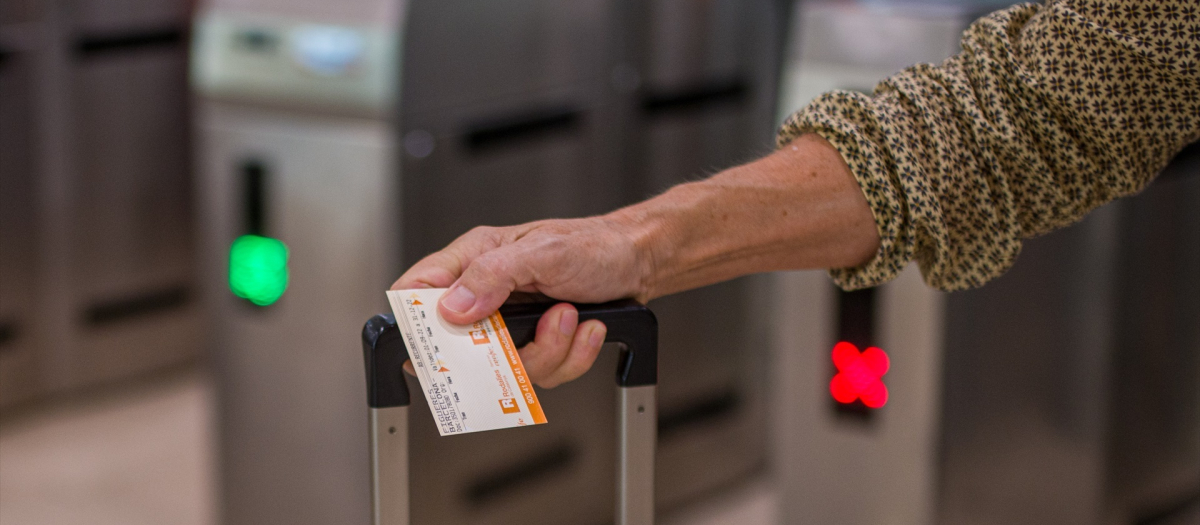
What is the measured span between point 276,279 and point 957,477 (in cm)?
103

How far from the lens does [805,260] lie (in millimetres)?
1085

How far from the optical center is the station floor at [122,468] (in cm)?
239

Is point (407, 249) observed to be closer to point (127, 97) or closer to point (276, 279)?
point (276, 279)

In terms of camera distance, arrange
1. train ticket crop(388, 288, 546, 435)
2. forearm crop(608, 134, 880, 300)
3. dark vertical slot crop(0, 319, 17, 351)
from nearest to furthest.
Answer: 1. train ticket crop(388, 288, 546, 435)
2. forearm crop(608, 134, 880, 300)
3. dark vertical slot crop(0, 319, 17, 351)

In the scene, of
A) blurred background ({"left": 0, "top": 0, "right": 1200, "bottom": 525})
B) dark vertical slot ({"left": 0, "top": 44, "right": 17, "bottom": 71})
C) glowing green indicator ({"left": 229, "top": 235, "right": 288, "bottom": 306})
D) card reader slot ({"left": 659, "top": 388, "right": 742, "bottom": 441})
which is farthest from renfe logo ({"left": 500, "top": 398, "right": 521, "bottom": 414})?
dark vertical slot ({"left": 0, "top": 44, "right": 17, "bottom": 71})

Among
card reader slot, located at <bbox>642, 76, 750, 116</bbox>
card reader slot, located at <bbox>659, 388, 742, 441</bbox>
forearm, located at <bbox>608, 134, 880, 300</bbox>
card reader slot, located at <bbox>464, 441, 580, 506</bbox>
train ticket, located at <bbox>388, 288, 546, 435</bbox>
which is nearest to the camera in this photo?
train ticket, located at <bbox>388, 288, 546, 435</bbox>

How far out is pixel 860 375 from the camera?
1791mm

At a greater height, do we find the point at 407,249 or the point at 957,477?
the point at 407,249

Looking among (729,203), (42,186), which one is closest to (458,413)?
(729,203)

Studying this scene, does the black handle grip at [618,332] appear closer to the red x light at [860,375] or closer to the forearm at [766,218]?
the forearm at [766,218]

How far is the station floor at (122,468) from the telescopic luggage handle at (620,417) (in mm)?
1325

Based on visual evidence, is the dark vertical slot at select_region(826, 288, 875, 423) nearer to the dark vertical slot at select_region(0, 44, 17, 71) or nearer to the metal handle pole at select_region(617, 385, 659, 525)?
the metal handle pole at select_region(617, 385, 659, 525)

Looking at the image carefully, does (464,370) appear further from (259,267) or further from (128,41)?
(128,41)

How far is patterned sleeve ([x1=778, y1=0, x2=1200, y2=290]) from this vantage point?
1.05 m
